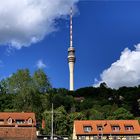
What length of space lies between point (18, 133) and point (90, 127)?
19.5 m

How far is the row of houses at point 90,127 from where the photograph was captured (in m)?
109

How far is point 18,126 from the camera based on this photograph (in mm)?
108750

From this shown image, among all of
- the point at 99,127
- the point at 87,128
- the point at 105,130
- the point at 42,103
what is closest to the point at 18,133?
the point at 87,128

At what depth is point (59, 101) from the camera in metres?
153

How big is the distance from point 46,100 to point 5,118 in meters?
31.4

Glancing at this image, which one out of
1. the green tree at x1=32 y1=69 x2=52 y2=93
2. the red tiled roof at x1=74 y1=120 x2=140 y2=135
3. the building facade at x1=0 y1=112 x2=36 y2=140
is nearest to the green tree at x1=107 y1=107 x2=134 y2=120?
the red tiled roof at x1=74 y1=120 x2=140 y2=135

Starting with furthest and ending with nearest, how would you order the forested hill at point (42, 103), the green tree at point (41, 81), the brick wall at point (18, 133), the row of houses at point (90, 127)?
the green tree at point (41, 81), the forested hill at point (42, 103), the row of houses at point (90, 127), the brick wall at point (18, 133)

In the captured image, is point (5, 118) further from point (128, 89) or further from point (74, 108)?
point (128, 89)

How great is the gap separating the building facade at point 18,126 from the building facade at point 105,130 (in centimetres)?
1272

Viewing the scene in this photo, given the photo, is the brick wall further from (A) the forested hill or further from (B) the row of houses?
(A) the forested hill

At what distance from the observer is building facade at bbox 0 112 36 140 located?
107312 millimetres

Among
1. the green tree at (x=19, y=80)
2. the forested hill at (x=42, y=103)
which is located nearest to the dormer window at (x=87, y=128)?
the forested hill at (x=42, y=103)

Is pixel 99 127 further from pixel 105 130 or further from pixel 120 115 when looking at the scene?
pixel 120 115

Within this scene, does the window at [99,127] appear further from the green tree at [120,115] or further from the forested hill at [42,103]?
the green tree at [120,115]
